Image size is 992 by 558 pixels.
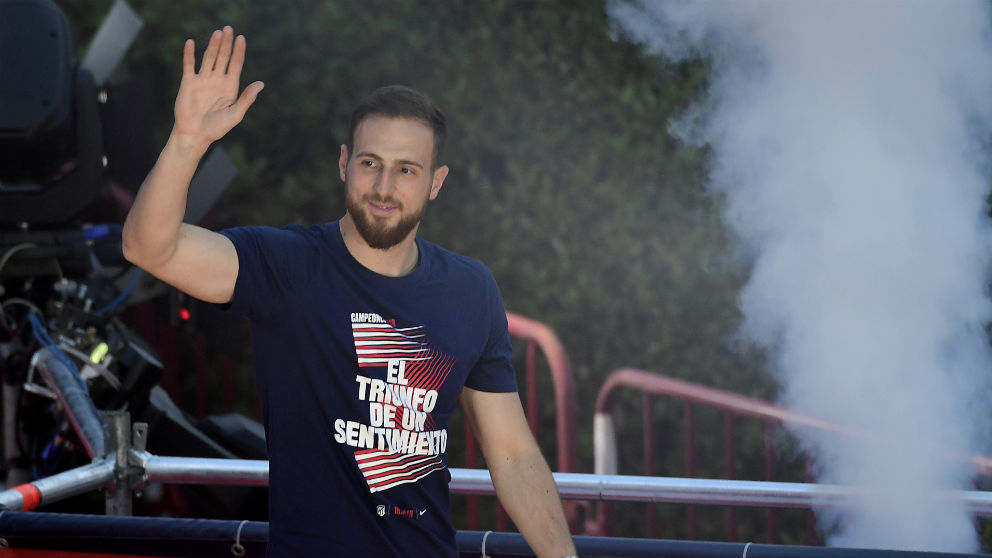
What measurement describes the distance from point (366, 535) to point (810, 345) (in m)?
1.94

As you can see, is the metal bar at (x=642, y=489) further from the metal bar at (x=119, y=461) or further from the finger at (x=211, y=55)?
the finger at (x=211, y=55)

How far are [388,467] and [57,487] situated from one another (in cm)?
116

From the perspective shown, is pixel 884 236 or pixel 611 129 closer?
pixel 884 236

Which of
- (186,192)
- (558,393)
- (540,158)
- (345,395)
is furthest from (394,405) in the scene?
(540,158)

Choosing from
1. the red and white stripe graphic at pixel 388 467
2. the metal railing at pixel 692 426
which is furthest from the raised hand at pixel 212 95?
the metal railing at pixel 692 426

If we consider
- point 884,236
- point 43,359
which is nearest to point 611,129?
point 884,236

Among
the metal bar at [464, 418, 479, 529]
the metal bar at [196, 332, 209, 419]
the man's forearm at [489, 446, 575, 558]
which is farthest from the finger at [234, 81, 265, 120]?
the metal bar at [196, 332, 209, 419]

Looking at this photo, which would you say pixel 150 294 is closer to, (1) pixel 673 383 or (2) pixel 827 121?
(1) pixel 673 383

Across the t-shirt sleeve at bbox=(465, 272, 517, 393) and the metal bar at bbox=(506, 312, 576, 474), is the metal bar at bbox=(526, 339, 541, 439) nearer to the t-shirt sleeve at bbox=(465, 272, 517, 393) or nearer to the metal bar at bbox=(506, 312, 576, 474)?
the metal bar at bbox=(506, 312, 576, 474)

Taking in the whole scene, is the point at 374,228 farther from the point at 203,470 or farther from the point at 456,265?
the point at 203,470

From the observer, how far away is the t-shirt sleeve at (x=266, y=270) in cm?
194

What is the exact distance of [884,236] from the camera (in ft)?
10.2

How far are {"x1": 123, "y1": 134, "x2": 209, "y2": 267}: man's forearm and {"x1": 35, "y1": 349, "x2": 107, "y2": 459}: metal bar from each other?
1.30m

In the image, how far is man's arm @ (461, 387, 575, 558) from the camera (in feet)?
6.93
